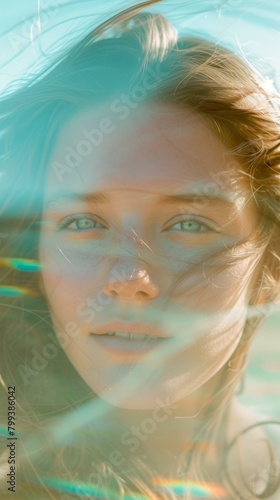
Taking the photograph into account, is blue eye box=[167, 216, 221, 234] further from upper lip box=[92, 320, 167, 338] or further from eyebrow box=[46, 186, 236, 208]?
upper lip box=[92, 320, 167, 338]

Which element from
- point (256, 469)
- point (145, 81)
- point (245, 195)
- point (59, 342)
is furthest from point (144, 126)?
point (256, 469)

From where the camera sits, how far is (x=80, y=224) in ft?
3.74

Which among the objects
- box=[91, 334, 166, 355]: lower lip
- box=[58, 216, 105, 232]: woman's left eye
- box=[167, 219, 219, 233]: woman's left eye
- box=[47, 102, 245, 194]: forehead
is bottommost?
box=[91, 334, 166, 355]: lower lip

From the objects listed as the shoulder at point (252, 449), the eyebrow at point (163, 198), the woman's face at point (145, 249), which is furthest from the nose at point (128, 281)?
the shoulder at point (252, 449)

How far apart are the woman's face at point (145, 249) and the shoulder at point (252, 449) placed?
14 centimetres

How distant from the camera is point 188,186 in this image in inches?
43.9

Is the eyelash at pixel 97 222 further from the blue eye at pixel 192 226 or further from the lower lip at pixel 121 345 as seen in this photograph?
the lower lip at pixel 121 345

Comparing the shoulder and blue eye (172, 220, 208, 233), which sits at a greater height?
blue eye (172, 220, 208, 233)

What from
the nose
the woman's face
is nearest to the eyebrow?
the woman's face

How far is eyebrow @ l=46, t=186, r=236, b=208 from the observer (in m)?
1.12

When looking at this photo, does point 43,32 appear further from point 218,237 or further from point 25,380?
point 25,380

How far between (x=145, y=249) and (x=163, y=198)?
0.09m

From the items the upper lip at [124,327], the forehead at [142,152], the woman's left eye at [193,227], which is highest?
the forehead at [142,152]

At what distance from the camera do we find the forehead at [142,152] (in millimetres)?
1105
